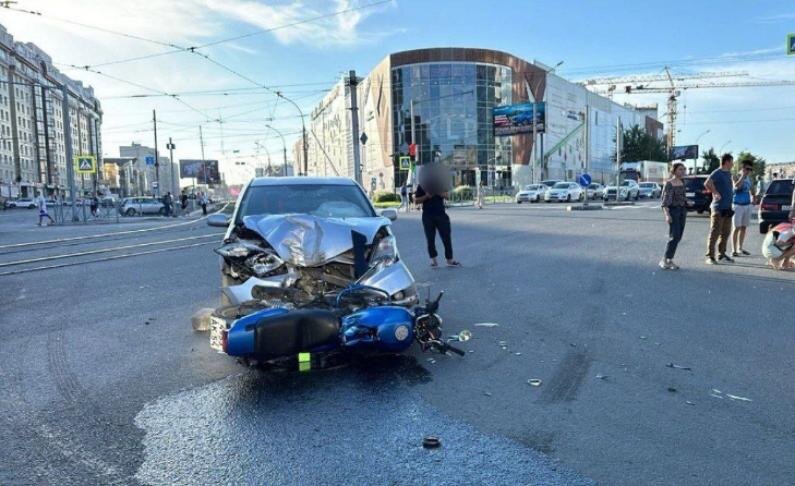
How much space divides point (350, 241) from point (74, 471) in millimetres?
2695

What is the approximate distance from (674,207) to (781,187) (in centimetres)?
822

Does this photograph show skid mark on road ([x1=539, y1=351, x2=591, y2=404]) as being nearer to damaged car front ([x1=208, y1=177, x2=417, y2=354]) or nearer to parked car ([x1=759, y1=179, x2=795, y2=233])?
damaged car front ([x1=208, y1=177, x2=417, y2=354])

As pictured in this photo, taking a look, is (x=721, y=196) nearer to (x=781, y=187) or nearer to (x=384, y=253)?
(x=384, y=253)

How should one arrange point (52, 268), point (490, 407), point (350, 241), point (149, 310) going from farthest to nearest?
point (52, 268)
point (149, 310)
point (350, 241)
point (490, 407)

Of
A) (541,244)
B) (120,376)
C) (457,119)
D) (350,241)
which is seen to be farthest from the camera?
(457,119)

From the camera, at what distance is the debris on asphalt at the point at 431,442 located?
9.93ft

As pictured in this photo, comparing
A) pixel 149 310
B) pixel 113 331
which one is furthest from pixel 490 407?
pixel 149 310

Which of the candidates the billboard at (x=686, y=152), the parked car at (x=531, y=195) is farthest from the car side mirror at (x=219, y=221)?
the billboard at (x=686, y=152)

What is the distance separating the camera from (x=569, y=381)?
4023 millimetres

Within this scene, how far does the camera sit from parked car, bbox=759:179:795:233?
13.8m

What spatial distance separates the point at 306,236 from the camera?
4770 millimetres

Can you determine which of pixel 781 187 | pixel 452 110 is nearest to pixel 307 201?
pixel 781 187

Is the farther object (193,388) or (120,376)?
(120,376)

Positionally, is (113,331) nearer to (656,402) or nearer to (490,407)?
(490,407)
